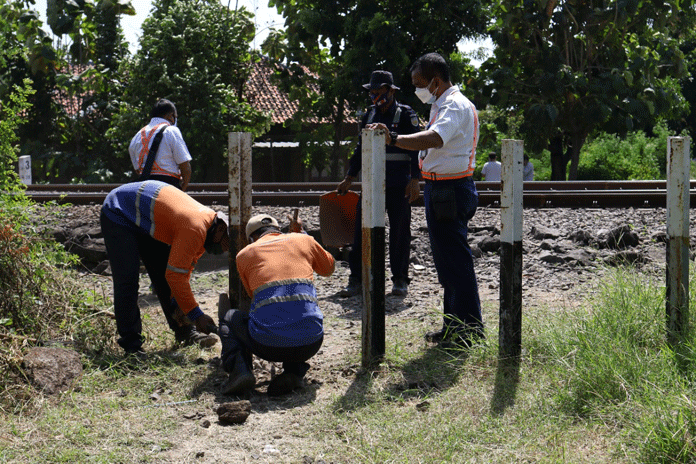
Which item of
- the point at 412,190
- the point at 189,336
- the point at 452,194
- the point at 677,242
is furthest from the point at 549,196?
the point at 189,336

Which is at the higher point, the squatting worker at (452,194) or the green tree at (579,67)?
the green tree at (579,67)

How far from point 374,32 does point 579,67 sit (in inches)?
246

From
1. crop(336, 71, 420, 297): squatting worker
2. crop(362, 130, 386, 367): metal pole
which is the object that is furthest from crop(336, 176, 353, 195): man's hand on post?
crop(362, 130, 386, 367): metal pole

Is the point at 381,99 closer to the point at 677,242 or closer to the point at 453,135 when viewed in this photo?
the point at 453,135

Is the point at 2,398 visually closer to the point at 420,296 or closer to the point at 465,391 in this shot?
the point at 465,391

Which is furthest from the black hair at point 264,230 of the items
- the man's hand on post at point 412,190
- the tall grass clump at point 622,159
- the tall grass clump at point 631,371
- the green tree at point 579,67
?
the tall grass clump at point 622,159

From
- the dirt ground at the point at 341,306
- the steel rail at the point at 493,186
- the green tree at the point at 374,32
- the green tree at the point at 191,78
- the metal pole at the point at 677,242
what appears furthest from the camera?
the green tree at the point at 191,78

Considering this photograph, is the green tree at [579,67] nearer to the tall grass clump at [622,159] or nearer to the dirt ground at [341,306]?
the tall grass clump at [622,159]

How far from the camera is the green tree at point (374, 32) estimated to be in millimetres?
18672

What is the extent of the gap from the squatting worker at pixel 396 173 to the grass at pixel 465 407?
6.47 ft

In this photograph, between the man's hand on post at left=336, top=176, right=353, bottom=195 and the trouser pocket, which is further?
the man's hand on post at left=336, top=176, right=353, bottom=195

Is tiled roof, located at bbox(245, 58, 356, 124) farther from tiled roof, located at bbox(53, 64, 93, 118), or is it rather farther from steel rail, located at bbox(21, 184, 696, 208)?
steel rail, located at bbox(21, 184, 696, 208)

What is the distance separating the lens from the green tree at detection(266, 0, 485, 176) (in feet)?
61.3

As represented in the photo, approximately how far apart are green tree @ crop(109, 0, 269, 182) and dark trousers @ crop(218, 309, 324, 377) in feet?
58.8
